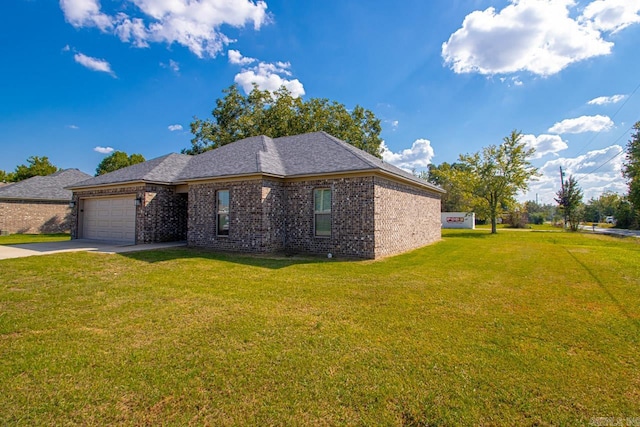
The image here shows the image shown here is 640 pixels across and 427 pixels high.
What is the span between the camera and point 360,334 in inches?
165

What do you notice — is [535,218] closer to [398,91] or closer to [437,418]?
[398,91]

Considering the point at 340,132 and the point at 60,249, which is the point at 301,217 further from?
the point at 340,132

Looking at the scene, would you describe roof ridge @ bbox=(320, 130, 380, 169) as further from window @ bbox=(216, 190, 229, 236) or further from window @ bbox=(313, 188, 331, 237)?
window @ bbox=(216, 190, 229, 236)

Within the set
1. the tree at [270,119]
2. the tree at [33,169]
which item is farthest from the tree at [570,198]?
the tree at [33,169]

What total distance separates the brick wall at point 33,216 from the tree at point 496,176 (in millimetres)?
32668

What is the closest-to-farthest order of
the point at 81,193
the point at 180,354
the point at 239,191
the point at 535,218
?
the point at 180,354
the point at 239,191
the point at 81,193
the point at 535,218

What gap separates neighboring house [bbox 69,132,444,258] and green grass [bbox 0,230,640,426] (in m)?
3.92

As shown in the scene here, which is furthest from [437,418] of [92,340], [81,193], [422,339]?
[81,193]

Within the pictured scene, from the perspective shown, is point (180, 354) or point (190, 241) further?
point (190, 241)

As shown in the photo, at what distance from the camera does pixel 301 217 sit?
11.8 metres

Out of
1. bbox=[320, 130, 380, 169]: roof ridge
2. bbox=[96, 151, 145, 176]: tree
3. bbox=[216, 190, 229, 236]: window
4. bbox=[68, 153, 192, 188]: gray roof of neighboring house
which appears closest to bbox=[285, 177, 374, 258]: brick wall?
bbox=[320, 130, 380, 169]: roof ridge

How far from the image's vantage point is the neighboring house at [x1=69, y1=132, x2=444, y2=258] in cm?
1085

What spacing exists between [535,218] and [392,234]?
4992 centimetres

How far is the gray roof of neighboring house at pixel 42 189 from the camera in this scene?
21.1 meters
